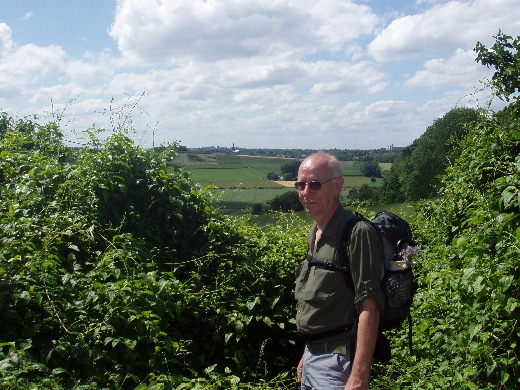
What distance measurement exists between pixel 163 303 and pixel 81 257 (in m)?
1.29

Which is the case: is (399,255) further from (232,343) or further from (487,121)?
(487,121)

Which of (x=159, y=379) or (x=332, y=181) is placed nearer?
(x=332, y=181)

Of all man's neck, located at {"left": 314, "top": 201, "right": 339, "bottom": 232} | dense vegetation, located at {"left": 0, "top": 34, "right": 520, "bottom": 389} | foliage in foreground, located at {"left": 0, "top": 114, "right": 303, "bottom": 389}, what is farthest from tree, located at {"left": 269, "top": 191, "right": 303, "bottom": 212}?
man's neck, located at {"left": 314, "top": 201, "right": 339, "bottom": 232}

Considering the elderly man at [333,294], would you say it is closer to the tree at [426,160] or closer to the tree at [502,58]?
the tree at [502,58]

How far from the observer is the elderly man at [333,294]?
104 inches

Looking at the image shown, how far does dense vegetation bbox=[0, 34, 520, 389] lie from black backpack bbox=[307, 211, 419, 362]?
102cm

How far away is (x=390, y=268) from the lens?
2750 mm

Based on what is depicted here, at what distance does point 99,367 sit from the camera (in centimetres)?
339

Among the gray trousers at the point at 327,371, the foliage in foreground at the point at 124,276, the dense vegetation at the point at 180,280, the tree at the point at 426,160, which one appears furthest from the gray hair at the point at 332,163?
the tree at the point at 426,160

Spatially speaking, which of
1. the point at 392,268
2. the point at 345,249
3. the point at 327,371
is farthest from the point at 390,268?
the point at 327,371

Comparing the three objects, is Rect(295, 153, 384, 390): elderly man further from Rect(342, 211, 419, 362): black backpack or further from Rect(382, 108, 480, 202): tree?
Rect(382, 108, 480, 202): tree

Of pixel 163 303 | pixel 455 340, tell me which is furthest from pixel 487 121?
pixel 163 303

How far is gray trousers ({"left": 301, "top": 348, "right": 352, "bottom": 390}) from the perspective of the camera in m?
2.82

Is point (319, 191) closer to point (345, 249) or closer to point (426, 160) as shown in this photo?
point (345, 249)
